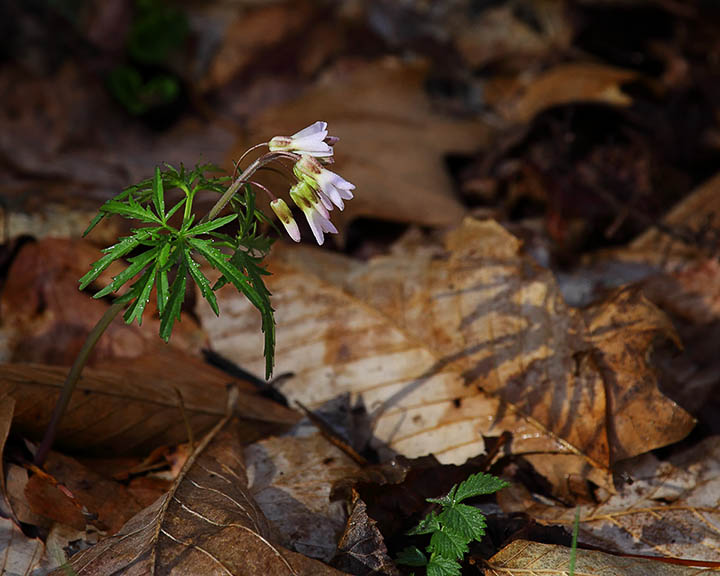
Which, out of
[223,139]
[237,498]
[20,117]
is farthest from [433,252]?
[20,117]

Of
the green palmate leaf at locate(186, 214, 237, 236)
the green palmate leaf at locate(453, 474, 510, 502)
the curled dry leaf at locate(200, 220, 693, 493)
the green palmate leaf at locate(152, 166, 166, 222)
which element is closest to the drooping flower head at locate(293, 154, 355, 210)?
the green palmate leaf at locate(186, 214, 237, 236)

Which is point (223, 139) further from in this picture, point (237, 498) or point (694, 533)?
point (694, 533)

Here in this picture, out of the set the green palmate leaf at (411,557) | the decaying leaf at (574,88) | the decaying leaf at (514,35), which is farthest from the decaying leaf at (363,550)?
the decaying leaf at (514,35)

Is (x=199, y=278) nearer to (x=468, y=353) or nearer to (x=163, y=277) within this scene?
(x=163, y=277)

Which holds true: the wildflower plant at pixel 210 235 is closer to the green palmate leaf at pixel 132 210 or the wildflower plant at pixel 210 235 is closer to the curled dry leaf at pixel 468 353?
the green palmate leaf at pixel 132 210

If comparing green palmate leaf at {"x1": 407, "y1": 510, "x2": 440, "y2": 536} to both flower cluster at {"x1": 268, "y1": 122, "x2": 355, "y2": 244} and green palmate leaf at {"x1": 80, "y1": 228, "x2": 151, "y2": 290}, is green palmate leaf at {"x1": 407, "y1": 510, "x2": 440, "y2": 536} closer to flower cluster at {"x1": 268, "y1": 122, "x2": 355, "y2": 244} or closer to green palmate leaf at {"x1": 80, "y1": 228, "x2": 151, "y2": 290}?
flower cluster at {"x1": 268, "y1": 122, "x2": 355, "y2": 244}
